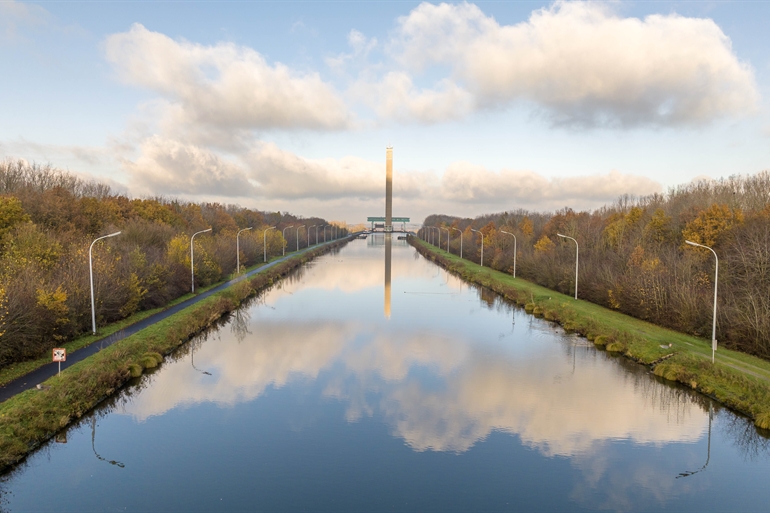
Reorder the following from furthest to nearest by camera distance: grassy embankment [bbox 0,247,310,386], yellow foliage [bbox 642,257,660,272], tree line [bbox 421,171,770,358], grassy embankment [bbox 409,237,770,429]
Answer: yellow foliage [bbox 642,257,660,272]
tree line [bbox 421,171,770,358]
grassy embankment [bbox 0,247,310,386]
grassy embankment [bbox 409,237,770,429]

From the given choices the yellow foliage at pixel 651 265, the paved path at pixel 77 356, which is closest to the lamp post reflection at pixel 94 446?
the paved path at pixel 77 356

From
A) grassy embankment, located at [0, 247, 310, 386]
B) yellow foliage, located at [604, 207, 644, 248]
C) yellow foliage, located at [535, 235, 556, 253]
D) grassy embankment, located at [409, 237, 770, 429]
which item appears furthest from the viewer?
yellow foliage, located at [535, 235, 556, 253]

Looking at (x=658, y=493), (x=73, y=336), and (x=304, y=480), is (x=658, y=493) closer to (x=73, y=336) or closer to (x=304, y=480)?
(x=304, y=480)

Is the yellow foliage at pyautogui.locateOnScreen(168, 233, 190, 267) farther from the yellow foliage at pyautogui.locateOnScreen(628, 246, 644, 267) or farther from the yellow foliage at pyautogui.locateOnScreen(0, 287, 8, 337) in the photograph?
the yellow foliage at pyautogui.locateOnScreen(628, 246, 644, 267)

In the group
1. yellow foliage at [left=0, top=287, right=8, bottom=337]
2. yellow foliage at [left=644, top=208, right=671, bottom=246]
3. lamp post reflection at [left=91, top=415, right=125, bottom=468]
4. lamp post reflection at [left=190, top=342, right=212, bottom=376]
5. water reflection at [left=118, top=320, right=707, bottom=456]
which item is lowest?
lamp post reflection at [left=190, top=342, right=212, bottom=376]

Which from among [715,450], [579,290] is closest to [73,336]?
[715,450]

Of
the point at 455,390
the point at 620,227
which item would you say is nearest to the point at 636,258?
the point at 620,227

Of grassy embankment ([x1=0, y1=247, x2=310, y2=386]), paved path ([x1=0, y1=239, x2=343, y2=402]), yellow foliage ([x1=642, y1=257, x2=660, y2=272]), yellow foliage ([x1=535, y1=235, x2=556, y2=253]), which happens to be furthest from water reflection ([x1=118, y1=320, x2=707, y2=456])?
yellow foliage ([x1=535, y1=235, x2=556, y2=253])
